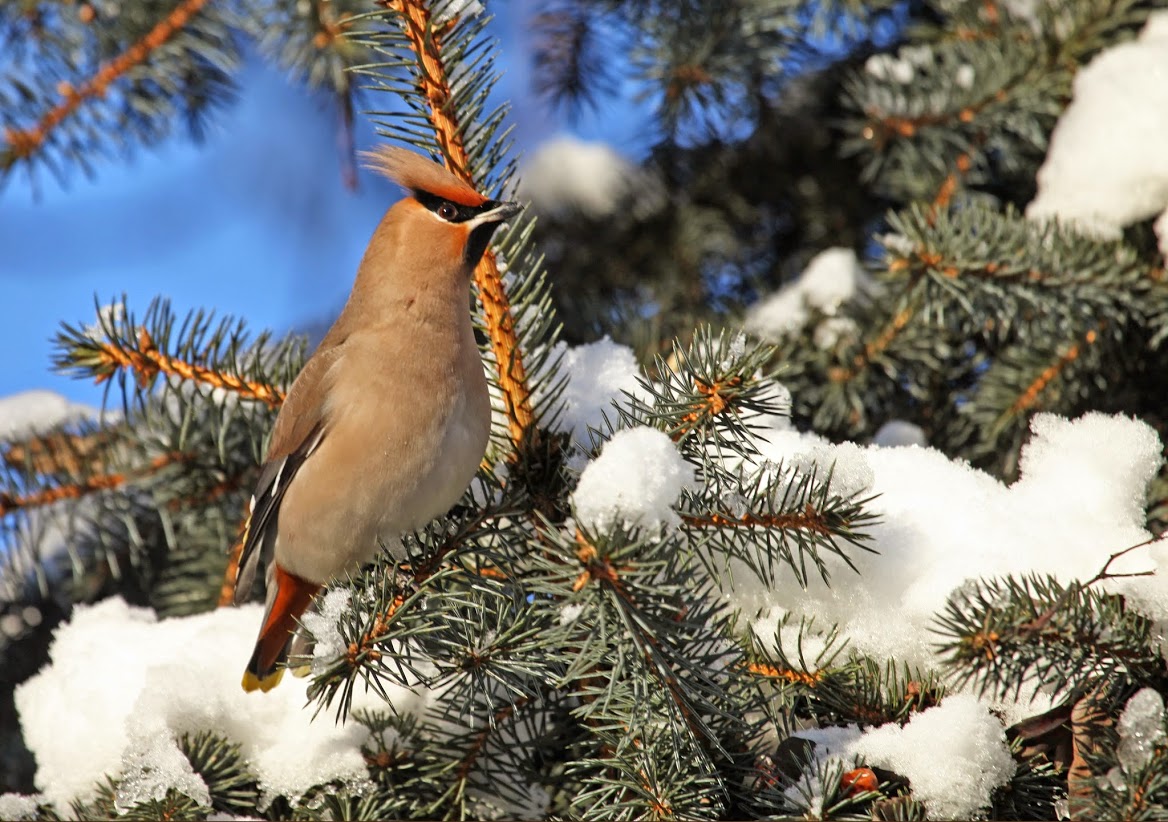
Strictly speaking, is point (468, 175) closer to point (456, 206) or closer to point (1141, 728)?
point (456, 206)

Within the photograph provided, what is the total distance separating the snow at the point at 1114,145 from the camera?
2652 mm

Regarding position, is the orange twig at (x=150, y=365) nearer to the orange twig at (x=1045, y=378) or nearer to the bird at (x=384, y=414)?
the bird at (x=384, y=414)

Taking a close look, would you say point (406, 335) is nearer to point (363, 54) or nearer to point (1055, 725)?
point (363, 54)

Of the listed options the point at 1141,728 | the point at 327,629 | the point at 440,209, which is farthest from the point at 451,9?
the point at 1141,728

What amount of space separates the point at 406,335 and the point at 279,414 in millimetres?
348

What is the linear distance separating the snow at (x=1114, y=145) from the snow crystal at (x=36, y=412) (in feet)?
7.90

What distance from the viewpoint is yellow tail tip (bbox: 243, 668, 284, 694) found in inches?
86.5

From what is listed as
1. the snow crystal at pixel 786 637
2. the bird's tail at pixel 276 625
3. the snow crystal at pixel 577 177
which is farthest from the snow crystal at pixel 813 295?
the bird's tail at pixel 276 625

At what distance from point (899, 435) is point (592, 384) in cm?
89

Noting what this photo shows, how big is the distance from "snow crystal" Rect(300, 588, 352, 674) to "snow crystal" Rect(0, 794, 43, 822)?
2.28 feet

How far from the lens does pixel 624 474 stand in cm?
157

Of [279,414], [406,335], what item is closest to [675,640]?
[406,335]

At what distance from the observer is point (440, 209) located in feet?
7.58

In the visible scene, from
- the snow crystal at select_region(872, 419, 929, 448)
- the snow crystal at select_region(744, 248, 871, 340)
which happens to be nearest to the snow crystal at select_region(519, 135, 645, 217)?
the snow crystal at select_region(744, 248, 871, 340)
